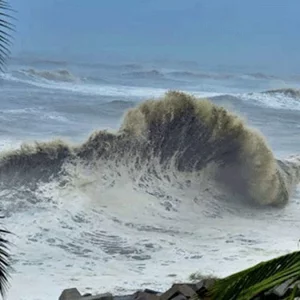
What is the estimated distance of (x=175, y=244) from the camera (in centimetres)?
911

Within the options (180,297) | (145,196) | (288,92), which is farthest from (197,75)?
(180,297)

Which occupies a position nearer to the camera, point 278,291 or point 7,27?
point 7,27

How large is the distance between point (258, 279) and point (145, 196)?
10.6 m

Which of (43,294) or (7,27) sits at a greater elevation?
(7,27)

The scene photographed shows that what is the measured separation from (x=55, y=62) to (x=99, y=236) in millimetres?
38093

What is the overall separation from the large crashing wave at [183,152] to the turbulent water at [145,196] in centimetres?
2

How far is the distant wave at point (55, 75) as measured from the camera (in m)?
36.4

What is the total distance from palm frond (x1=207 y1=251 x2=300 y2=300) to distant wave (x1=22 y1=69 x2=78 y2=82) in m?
35.0

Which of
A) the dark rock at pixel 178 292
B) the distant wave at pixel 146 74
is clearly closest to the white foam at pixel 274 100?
the distant wave at pixel 146 74

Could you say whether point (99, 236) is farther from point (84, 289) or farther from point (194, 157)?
point (194, 157)

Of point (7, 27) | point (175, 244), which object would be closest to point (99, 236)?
point (175, 244)

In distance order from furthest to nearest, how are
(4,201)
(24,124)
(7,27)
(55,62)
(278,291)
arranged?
(55,62), (24,124), (4,201), (278,291), (7,27)

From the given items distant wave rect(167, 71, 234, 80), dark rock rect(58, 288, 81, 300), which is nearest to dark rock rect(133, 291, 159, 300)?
dark rock rect(58, 288, 81, 300)

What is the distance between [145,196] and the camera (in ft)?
40.1
